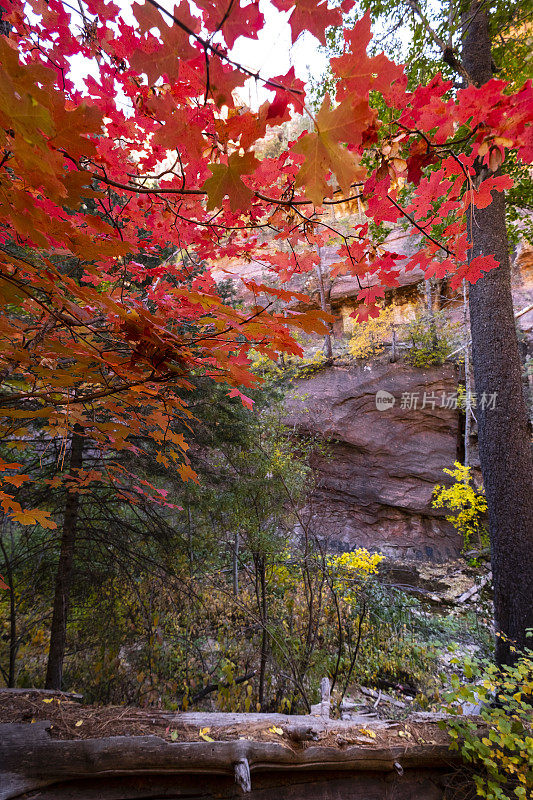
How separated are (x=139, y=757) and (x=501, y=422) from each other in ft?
10.3

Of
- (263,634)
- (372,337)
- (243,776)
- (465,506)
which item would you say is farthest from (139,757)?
(372,337)

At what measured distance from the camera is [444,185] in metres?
1.12

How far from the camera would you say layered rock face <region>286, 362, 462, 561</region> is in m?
8.27

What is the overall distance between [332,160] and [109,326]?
876 millimetres

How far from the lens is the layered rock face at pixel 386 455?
8266 millimetres

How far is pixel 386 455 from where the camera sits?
8.93 metres

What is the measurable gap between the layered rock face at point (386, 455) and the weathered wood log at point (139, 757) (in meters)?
6.36

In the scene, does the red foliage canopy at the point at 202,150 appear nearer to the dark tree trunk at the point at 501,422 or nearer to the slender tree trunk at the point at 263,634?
the dark tree trunk at the point at 501,422

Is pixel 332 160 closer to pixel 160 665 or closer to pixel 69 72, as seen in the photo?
pixel 69 72

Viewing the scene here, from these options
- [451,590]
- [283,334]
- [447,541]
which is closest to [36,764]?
[283,334]

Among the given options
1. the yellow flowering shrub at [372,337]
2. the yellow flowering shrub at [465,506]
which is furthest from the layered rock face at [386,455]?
the yellow flowering shrub at [372,337]

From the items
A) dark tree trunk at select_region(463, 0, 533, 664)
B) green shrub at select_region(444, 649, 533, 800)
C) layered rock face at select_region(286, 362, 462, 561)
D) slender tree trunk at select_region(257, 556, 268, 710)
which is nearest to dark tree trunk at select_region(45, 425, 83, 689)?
slender tree trunk at select_region(257, 556, 268, 710)

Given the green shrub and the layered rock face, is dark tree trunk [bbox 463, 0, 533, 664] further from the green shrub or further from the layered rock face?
the layered rock face

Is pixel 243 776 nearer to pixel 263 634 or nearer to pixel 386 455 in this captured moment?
pixel 263 634
